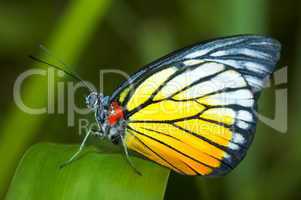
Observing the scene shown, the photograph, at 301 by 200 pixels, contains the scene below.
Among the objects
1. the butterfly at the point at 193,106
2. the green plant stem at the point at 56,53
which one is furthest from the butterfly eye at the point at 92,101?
the green plant stem at the point at 56,53

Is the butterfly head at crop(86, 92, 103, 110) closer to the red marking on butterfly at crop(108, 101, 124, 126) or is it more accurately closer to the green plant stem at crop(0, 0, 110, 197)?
the red marking on butterfly at crop(108, 101, 124, 126)

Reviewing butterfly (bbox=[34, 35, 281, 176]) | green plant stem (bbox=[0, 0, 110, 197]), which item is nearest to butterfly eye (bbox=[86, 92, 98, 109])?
butterfly (bbox=[34, 35, 281, 176])

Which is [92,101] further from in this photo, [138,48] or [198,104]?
[138,48]

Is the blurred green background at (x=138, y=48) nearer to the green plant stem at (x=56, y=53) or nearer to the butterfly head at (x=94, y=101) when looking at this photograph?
the green plant stem at (x=56, y=53)

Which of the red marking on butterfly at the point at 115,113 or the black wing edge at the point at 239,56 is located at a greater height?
the black wing edge at the point at 239,56

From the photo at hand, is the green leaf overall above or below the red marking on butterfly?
below

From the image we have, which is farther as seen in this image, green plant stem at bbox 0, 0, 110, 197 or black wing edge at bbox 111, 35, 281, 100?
green plant stem at bbox 0, 0, 110, 197

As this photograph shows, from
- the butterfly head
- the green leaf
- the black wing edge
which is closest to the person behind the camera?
the green leaf
